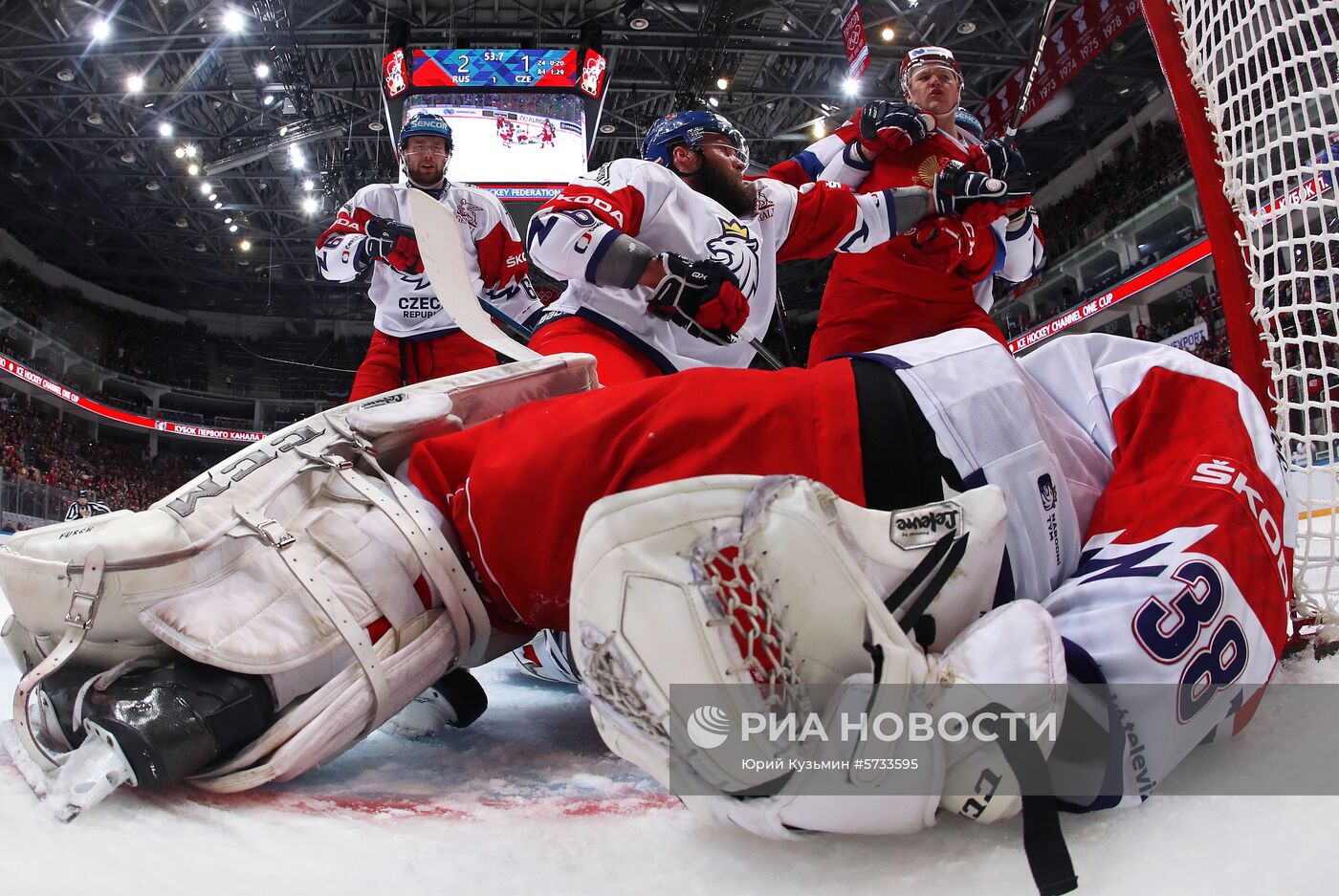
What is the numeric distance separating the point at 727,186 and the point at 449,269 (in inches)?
33.6

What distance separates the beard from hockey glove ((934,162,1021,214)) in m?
0.58

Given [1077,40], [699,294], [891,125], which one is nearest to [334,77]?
[1077,40]

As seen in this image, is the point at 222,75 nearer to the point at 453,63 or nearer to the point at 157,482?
the point at 453,63

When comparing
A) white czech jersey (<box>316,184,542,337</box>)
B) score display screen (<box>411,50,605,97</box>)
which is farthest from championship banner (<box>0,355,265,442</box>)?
white czech jersey (<box>316,184,542,337</box>)

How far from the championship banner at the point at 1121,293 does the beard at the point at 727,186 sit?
8277 millimetres

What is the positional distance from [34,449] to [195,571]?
726 inches

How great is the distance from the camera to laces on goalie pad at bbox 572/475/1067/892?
2.06 ft

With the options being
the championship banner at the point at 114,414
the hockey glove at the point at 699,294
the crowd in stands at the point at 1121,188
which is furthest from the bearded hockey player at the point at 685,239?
the championship banner at the point at 114,414

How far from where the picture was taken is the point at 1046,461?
0.83 metres

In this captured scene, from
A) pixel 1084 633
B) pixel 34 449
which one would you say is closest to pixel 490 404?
pixel 1084 633

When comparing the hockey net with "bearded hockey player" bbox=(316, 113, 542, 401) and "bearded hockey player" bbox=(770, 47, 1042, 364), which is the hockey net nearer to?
"bearded hockey player" bbox=(770, 47, 1042, 364)

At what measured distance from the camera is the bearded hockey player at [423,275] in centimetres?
333

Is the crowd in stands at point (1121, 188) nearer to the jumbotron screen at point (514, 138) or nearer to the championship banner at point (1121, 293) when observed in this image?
the championship banner at point (1121, 293)

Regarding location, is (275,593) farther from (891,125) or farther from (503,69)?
(503,69)
